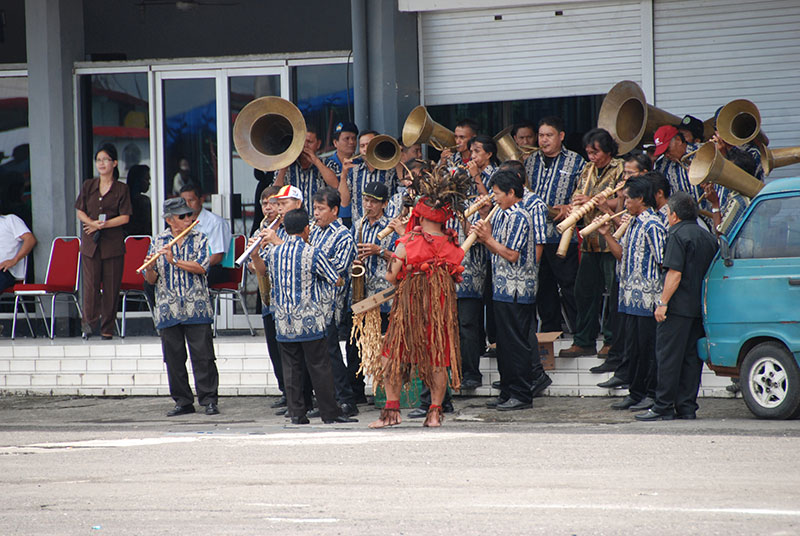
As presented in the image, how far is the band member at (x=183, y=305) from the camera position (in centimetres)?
1065

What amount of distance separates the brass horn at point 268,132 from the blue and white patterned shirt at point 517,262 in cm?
246

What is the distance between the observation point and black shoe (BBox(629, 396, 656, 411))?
974cm

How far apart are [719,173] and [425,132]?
123 inches

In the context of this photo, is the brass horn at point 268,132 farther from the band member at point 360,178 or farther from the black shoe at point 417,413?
the black shoe at point 417,413

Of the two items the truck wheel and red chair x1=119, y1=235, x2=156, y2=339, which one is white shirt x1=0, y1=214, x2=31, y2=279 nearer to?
red chair x1=119, y1=235, x2=156, y2=339

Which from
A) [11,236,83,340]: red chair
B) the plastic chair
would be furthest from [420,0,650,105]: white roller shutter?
[11,236,83,340]: red chair

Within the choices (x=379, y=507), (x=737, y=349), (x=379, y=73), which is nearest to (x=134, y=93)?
(x=379, y=73)

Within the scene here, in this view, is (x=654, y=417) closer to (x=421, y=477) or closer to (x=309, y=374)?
(x=309, y=374)

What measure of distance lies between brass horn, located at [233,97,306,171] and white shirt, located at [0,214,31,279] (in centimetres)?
391

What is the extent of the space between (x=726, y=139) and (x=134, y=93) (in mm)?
7704

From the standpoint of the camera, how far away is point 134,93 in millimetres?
14914

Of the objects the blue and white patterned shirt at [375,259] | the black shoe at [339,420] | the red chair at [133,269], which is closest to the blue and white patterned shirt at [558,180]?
the blue and white patterned shirt at [375,259]

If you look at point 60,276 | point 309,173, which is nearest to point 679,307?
point 309,173

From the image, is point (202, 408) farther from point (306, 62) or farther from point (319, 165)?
point (306, 62)
